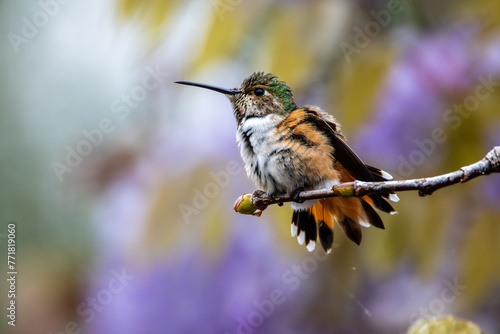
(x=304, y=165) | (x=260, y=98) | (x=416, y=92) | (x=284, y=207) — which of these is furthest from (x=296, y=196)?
(x=416, y=92)

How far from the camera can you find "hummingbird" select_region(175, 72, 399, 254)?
2.86 feet

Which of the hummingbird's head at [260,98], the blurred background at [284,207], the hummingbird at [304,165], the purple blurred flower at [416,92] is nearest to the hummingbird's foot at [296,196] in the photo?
the hummingbird at [304,165]

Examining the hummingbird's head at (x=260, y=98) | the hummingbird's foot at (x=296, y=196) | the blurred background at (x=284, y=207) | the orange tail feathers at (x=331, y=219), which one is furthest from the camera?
the blurred background at (x=284, y=207)

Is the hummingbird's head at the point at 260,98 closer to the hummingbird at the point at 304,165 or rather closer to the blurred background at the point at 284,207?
the hummingbird at the point at 304,165

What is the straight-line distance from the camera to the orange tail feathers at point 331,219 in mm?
851

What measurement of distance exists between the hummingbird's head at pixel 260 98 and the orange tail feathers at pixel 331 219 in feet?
0.63

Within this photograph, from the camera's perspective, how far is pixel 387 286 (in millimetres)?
1619

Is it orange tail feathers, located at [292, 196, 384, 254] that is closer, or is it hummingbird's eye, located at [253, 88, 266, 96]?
orange tail feathers, located at [292, 196, 384, 254]

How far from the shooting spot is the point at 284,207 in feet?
4.53

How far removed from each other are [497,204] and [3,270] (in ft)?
7.06

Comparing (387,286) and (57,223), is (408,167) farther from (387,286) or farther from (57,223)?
(57,223)

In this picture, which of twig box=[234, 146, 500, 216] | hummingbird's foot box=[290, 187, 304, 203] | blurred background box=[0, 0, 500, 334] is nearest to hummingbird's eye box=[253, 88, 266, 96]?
hummingbird's foot box=[290, 187, 304, 203]

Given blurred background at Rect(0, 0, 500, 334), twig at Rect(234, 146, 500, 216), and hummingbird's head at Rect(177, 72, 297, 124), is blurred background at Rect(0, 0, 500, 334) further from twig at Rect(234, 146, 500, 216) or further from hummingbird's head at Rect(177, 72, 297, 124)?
twig at Rect(234, 146, 500, 216)

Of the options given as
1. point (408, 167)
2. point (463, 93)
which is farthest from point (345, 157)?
point (463, 93)
